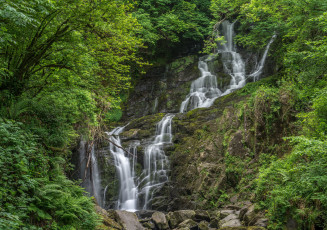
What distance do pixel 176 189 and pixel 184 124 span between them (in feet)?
14.5

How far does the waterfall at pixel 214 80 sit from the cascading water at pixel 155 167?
4931mm

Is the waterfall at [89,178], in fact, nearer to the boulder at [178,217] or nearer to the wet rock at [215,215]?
the boulder at [178,217]

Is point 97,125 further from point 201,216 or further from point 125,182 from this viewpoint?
point 125,182

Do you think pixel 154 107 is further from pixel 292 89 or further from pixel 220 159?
pixel 292 89

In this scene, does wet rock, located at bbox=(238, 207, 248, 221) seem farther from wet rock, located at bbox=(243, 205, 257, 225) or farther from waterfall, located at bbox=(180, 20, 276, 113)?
waterfall, located at bbox=(180, 20, 276, 113)

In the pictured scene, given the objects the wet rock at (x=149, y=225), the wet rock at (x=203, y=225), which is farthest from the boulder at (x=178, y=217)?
the wet rock at (x=203, y=225)

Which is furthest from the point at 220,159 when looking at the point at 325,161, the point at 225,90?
the point at 225,90

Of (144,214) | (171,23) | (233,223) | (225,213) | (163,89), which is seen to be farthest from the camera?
(163,89)

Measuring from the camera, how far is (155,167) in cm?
1463

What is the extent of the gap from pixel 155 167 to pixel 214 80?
10.5m

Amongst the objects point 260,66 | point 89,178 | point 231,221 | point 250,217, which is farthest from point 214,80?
point 250,217

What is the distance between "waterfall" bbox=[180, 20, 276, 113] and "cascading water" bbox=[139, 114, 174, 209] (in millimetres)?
4931

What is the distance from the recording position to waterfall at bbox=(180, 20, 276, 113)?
805 inches

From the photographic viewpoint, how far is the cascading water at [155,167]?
44.8ft
